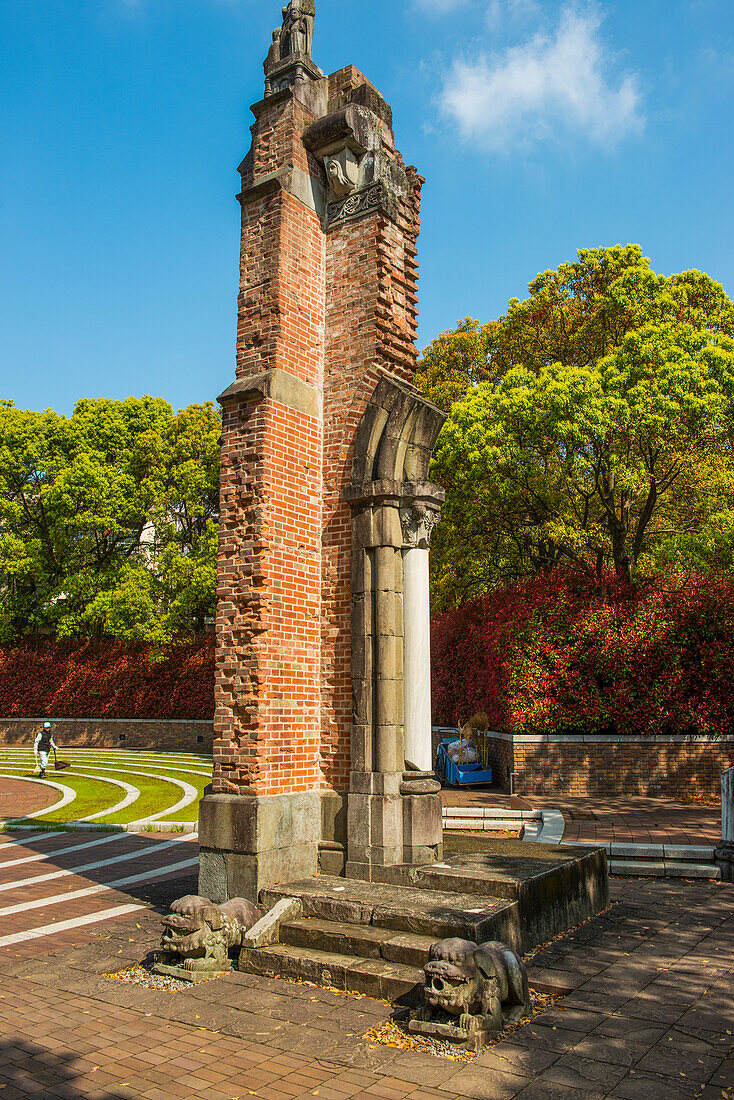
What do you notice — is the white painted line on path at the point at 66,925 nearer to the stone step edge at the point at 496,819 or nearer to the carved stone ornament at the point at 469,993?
the carved stone ornament at the point at 469,993

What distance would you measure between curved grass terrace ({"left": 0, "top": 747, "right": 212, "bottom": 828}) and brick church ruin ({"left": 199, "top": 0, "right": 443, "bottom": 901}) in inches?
289

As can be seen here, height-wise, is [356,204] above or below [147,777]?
above

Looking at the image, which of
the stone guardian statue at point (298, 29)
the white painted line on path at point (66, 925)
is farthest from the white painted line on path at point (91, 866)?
the stone guardian statue at point (298, 29)

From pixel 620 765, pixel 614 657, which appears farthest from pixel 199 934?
pixel 614 657

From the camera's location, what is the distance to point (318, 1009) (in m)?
5.19

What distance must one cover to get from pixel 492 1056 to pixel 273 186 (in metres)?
7.64

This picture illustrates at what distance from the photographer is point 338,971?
5562 millimetres

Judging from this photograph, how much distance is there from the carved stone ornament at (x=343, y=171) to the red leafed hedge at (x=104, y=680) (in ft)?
79.0

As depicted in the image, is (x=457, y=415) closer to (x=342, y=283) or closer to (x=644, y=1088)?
(x=342, y=283)

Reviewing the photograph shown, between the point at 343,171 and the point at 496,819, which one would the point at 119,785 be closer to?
the point at 496,819

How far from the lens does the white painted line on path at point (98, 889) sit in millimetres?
8297

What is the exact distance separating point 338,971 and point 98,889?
4678 mm

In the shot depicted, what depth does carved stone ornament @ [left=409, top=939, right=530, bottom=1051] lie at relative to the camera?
4621 millimetres

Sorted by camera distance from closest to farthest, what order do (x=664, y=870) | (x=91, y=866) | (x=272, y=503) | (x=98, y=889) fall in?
(x=272, y=503) → (x=98, y=889) → (x=664, y=870) → (x=91, y=866)
